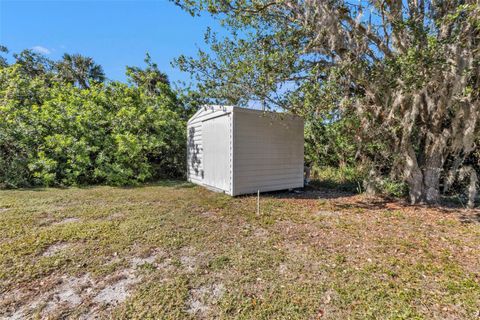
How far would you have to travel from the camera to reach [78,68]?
46.2ft

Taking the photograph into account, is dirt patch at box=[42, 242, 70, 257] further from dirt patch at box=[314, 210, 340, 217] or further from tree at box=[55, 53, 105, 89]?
tree at box=[55, 53, 105, 89]

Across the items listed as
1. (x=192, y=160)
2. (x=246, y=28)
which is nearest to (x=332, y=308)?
(x=246, y=28)

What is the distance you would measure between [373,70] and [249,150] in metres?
2.83

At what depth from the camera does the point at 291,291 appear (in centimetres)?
187

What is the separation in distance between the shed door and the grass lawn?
1.42m

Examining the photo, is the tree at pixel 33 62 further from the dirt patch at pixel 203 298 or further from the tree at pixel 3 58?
the dirt patch at pixel 203 298

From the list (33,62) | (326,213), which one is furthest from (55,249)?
(33,62)

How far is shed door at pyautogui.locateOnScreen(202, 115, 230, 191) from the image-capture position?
532 cm

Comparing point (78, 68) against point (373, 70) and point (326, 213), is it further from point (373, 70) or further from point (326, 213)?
point (326, 213)

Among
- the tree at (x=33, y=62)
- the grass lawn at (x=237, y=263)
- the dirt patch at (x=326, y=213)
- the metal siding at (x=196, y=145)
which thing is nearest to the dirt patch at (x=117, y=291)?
the grass lawn at (x=237, y=263)

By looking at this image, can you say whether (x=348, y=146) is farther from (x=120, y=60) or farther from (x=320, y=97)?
(x=120, y=60)

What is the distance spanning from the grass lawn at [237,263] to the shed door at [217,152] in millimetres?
1422

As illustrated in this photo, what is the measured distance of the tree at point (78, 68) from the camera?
543 inches

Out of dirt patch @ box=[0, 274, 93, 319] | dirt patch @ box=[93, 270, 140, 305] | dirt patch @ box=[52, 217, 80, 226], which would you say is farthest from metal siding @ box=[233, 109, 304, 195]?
dirt patch @ box=[0, 274, 93, 319]
